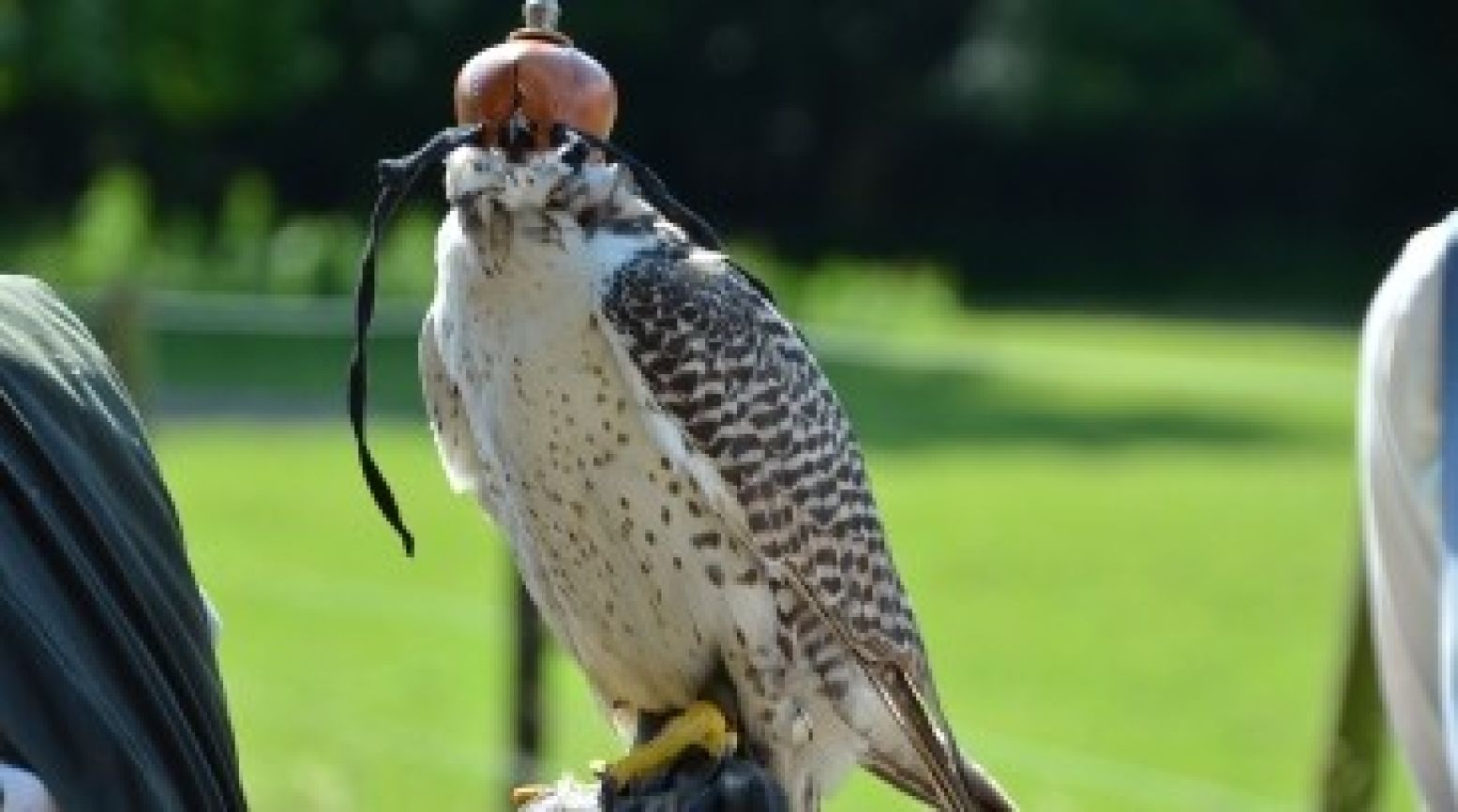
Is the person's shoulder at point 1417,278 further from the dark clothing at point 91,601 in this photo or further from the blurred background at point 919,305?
the dark clothing at point 91,601

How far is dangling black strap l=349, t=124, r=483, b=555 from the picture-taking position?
1.91 meters

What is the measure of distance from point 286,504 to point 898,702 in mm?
8919

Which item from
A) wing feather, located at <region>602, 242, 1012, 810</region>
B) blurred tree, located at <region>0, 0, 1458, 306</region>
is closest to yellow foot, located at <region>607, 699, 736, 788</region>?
wing feather, located at <region>602, 242, 1012, 810</region>

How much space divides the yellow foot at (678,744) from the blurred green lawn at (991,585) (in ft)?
10.2

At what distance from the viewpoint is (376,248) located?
6.48 feet

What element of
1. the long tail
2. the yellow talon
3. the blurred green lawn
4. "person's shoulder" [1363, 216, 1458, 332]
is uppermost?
"person's shoulder" [1363, 216, 1458, 332]

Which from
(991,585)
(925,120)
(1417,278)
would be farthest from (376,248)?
(925,120)

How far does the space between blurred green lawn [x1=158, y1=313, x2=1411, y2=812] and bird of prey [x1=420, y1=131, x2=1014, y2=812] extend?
9.89 feet

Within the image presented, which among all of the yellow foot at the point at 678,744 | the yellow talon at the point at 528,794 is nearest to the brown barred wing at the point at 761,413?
the yellow foot at the point at 678,744

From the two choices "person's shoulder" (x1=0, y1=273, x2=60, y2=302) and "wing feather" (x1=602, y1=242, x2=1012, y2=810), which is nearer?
"wing feather" (x1=602, y1=242, x2=1012, y2=810)

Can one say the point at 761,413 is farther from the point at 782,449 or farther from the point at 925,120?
the point at 925,120

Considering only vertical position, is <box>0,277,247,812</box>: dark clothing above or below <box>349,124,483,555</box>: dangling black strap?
below

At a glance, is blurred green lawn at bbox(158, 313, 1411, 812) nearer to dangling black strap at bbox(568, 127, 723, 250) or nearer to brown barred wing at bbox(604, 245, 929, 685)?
brown barred wing at bbox(604, 245, 929, 685)

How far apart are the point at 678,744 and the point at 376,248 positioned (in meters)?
0.44
